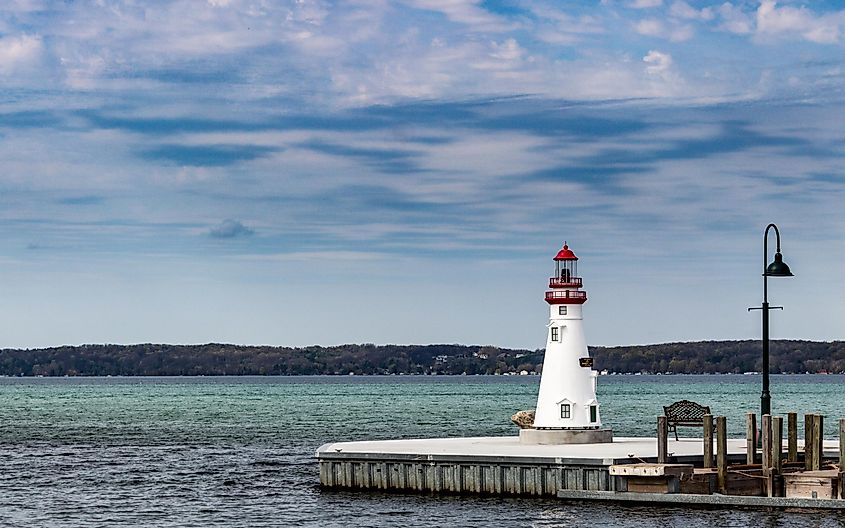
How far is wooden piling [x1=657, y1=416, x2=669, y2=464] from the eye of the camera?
35750 mm

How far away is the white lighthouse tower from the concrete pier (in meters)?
0.72

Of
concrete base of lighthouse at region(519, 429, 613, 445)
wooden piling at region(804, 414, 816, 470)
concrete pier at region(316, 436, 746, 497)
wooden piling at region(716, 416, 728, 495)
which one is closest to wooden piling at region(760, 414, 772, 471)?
wooden piling at region(716, 416, 728, 495)

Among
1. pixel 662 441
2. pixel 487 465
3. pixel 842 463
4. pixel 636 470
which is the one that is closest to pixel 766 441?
pixel 842 463

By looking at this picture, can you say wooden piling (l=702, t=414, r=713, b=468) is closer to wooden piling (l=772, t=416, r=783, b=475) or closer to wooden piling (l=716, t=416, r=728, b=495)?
wooden piling (l=716, t=416, r=728, b=495)

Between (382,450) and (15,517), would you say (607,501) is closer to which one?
(382,450)

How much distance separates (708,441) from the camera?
36.6 m

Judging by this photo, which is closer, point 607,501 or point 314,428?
point 607,501

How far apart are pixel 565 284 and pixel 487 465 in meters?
6.98

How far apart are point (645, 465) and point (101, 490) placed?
20.0m

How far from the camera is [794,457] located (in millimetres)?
37656

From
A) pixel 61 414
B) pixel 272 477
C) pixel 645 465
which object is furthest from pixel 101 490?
pixel 61 414

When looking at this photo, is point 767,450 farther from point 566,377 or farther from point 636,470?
point 566,377

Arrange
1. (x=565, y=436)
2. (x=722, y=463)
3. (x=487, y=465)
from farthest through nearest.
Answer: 1. (x=565, y=436)
2. (x=487, y=465)
3. (x=722, y=463)

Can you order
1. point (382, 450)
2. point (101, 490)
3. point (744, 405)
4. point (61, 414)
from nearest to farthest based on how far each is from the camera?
point (382, 450) → point (101, 490) → point (61, 414) → point (744, 405)
